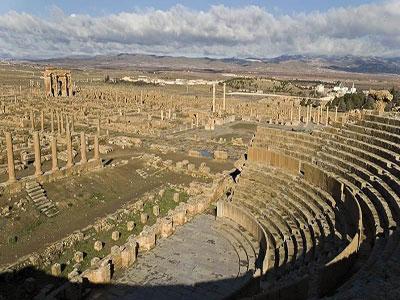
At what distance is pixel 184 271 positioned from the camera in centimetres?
1864

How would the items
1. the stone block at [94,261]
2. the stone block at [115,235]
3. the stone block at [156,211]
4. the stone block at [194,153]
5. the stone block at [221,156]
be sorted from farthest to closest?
the stone block at [194,153]
the stone block at [221,156]
the stone block at [156,211]
the stone block at [115,235]
the stone block at [94,261]

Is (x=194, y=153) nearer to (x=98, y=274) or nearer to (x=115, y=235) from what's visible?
(x=115, y=235)

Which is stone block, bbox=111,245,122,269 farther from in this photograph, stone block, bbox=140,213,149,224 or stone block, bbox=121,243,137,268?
stone block, bbox=140,213,149,224

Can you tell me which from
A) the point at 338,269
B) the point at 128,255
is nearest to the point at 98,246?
the point at 128,255

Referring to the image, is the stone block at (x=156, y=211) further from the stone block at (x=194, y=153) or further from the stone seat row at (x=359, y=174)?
the stone block at (x=194, y=153)

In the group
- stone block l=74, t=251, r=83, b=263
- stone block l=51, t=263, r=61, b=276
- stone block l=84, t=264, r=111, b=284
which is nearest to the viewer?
stone block l=84, t=264, r=111, b=284

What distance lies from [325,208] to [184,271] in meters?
6.88

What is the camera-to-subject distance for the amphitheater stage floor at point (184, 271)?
672 inches

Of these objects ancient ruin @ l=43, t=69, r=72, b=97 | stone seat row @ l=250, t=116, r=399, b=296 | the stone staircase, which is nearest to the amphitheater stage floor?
stone seat row @ l=250, t=116, r=399, b=296

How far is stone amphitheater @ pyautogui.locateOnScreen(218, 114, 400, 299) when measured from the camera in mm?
12078

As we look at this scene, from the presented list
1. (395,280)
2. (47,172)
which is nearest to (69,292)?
(395,280)

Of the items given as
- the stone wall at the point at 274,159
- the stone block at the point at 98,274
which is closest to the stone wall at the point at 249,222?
the stone wall at the point at 274,159

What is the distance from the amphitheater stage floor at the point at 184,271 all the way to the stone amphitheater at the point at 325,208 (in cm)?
155

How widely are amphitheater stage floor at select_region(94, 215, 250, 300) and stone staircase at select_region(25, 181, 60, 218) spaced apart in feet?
28.5
